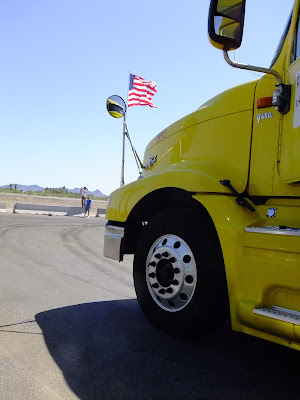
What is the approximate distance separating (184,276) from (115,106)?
2.74m

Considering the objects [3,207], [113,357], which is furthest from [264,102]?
[3,207]

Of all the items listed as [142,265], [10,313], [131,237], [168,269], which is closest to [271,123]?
[168,269]

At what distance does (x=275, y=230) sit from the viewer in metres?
2.10

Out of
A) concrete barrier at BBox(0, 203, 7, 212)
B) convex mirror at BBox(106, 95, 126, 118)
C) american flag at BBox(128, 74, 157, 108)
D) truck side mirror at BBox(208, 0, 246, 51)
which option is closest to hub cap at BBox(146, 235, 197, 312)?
truck side mirror at BBox(208, 0, 246, 51)

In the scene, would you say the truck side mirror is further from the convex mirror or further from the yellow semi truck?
the convex mirror

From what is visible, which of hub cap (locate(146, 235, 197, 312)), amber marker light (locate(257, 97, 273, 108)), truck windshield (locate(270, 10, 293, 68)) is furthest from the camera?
hub cap (locate(146, 235, 197, 312))

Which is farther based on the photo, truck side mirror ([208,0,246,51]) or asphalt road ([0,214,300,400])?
truck side mirror ([208,0,246,51])

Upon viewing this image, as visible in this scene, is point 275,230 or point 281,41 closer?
point 275,230

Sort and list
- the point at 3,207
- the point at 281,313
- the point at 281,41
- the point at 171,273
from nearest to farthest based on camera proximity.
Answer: the point at 281,313, the point at 281,41, the point at 171,273, the point at 3,207

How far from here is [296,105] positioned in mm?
2254

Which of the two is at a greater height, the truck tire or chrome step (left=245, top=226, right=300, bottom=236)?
chrome step (left=245, top=226, right=300, bottom=236)

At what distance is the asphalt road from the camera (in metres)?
2.10

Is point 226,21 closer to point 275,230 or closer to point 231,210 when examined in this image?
point 231,210

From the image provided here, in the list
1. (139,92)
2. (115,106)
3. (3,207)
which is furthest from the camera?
(3,207)
